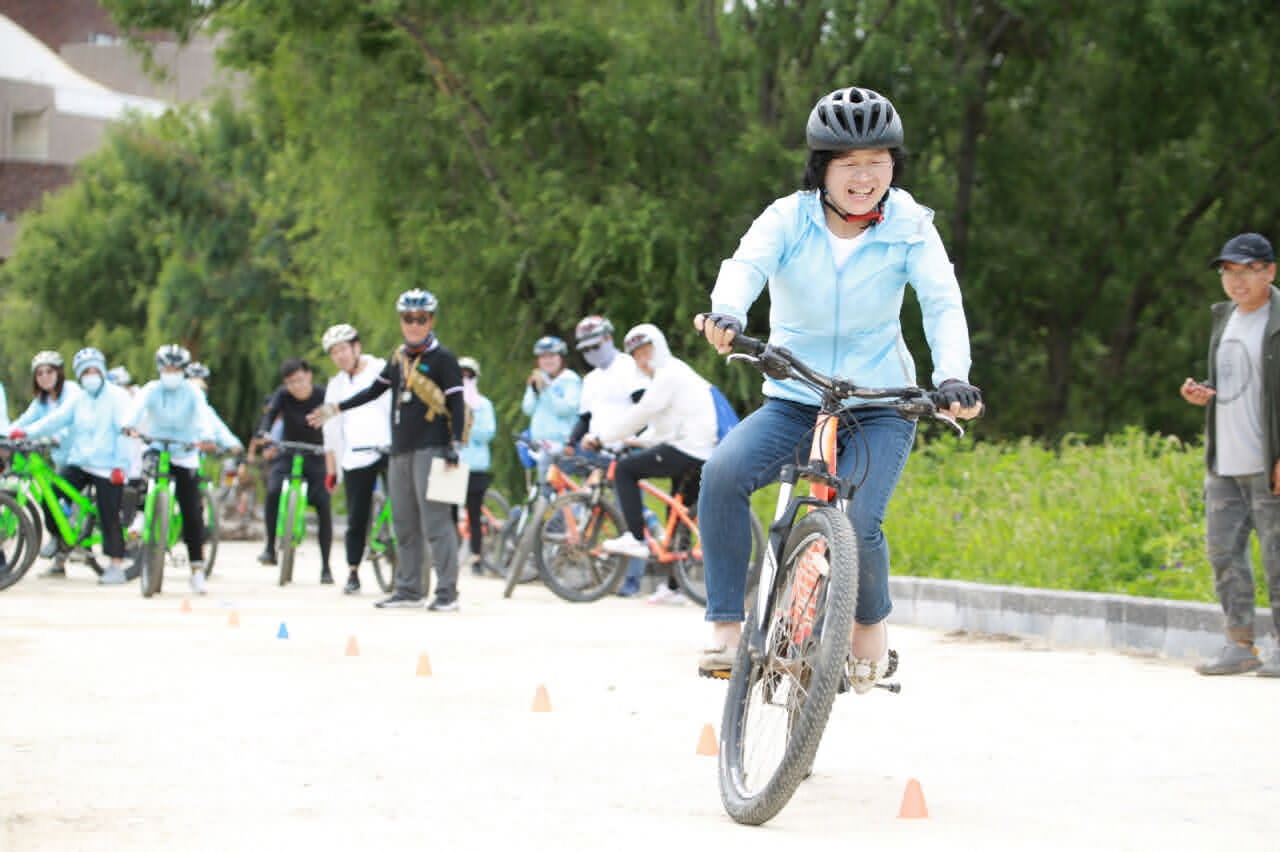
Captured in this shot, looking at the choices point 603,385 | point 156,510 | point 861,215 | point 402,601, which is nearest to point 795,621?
point 861,215

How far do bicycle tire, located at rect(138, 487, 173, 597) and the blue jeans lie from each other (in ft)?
31.6

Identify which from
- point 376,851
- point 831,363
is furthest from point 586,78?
point 376,851

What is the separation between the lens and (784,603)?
5.48 metres

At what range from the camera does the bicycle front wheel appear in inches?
658

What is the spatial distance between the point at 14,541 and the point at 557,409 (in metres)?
5.32

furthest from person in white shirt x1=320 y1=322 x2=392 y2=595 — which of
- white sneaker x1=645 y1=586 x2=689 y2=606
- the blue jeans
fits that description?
the blue jeans

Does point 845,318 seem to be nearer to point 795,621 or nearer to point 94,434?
point 795,621

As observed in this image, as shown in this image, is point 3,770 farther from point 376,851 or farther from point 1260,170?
point 1260,170

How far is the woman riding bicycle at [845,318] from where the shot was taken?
5.68 metres

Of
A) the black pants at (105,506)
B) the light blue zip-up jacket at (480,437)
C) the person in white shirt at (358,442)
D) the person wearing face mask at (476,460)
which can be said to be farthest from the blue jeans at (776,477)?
the light blue zip-up jacket at (480,437)

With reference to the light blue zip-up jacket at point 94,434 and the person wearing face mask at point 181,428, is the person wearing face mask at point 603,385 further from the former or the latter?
the light blue zip-up jacket at point 94,434

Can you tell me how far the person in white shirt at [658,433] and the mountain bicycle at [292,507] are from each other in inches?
134

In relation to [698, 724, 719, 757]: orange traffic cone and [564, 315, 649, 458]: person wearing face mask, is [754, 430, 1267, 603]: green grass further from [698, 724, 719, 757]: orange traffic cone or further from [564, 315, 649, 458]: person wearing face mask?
[698, 724, 719, 757]: orange traffic cone

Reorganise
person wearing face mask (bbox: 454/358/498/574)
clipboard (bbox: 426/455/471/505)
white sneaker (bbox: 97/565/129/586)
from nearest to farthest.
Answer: clipboard (bbox: 426/455/471/505) → white sneaker (bbox: 97/565/129/586) → person wearing face mask (bbox: 454/358/498/574)
